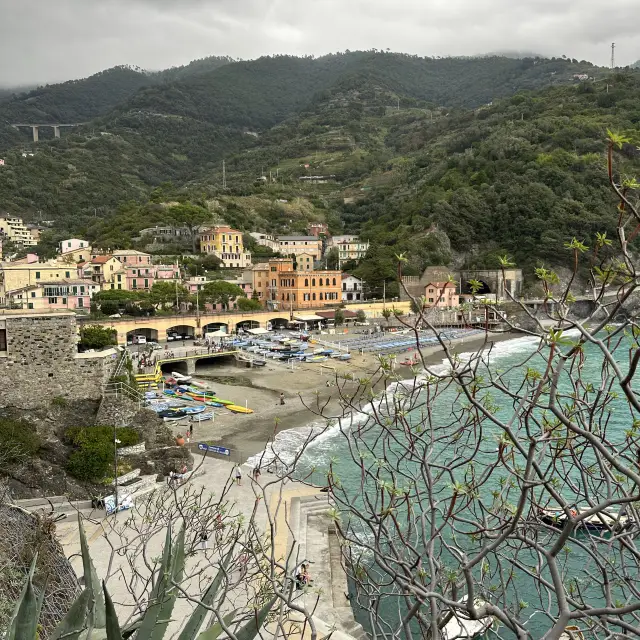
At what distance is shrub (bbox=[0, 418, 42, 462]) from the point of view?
44.0 ft

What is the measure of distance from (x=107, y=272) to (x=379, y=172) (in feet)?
219

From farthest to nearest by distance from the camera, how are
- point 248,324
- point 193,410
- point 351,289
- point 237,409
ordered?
point 351,289 → point 248,324 → point 237,409 → point 193,410

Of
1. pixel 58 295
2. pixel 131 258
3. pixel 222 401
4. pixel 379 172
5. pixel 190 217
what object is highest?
pixel 379 172

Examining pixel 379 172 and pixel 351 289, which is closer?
pixel 351 289

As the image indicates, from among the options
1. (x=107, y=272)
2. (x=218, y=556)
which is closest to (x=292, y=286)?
(x=107, y=272)

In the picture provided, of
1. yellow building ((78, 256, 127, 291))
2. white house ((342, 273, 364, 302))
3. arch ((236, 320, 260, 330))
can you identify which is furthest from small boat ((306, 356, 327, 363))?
white house ((342, 273, 364, 302))

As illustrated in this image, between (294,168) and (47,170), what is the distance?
1677 inches

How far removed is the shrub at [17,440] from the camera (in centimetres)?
1342

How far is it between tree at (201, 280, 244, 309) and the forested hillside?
54.8 ft

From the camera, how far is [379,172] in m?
104

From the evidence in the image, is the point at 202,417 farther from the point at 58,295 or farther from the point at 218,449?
the point at 58,295

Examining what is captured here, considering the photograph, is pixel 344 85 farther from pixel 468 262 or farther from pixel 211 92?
pixel 468 262

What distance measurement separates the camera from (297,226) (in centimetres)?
8219

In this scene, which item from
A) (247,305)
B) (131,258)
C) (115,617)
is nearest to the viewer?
Result: (115,617)
